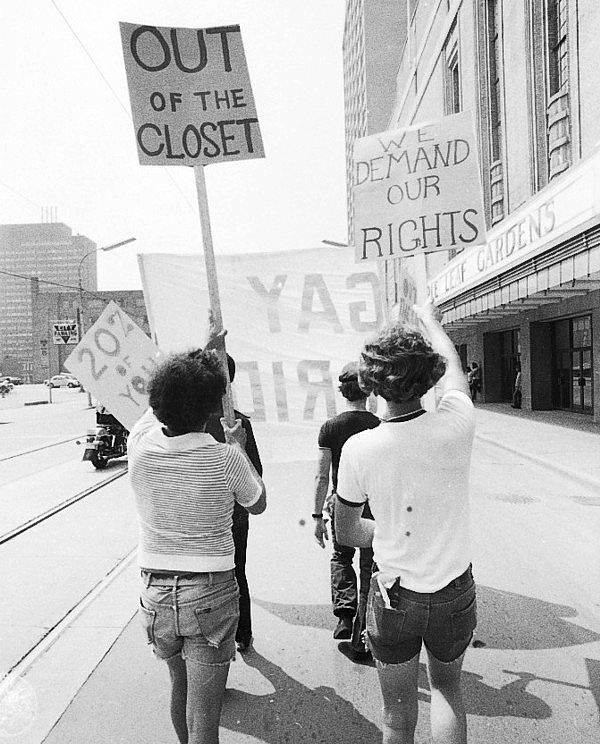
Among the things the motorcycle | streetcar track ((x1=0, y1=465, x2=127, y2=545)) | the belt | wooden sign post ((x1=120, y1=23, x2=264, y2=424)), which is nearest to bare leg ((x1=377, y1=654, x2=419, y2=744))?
the belt

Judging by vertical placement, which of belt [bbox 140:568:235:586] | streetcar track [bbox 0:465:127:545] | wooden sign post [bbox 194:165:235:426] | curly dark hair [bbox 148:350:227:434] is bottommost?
streetcar track [bbox 0:465:127:545]

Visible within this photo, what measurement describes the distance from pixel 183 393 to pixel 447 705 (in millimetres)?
1358

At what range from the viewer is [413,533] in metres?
2.24

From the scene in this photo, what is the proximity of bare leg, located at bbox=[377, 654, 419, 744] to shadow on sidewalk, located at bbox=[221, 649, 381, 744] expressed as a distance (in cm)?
76

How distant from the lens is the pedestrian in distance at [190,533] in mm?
2330

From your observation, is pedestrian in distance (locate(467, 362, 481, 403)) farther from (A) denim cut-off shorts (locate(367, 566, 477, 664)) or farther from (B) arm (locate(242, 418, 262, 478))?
(A) denim cut-off shorts (locate(367, 566, 477, 664))

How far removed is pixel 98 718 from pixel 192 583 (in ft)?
4.15

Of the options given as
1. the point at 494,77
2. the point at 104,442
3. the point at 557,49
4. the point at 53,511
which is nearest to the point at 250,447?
the point at 53,511

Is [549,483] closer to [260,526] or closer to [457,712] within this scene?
[260,526]

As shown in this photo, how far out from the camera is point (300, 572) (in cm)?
541

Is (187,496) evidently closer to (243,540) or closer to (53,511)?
(243,540)

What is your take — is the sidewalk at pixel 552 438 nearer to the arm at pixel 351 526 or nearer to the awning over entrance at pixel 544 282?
the awning over entrance at pixel 544 282

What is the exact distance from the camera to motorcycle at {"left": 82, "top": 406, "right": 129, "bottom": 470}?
11711mm

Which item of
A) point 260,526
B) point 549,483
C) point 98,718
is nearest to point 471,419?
point 98,718
